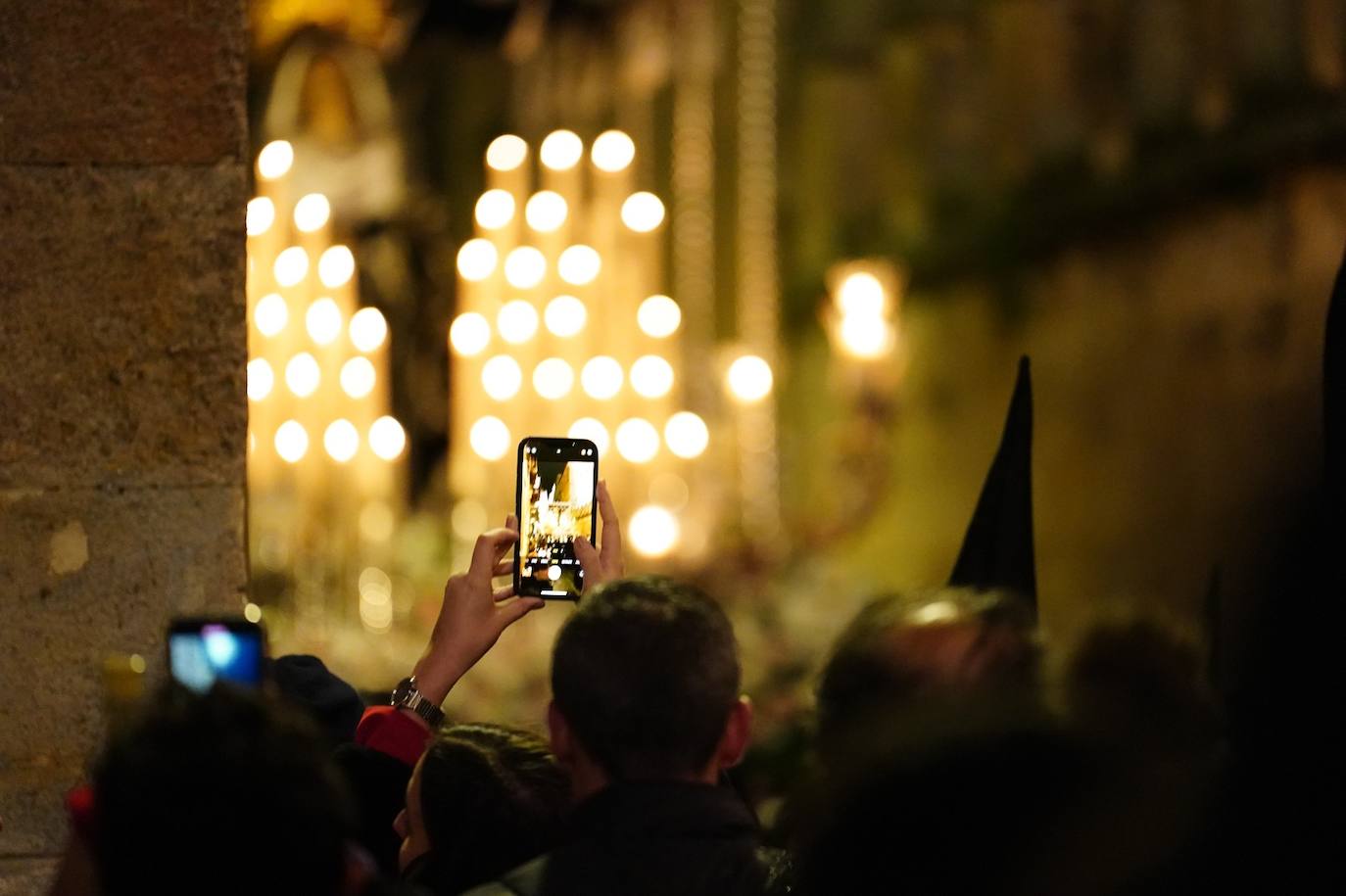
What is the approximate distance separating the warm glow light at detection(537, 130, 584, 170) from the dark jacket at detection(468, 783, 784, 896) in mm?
6499

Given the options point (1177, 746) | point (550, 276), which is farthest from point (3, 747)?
point (550, 276)

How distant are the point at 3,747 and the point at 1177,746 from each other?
6.08 ft

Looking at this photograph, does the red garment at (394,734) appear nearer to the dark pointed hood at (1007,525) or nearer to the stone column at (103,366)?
the stone column at (103,366)

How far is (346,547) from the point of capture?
28.6 ft

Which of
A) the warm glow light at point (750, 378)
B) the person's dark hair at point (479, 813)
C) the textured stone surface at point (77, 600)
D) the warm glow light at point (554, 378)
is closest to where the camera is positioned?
the person's dark hair at point (479, 813)

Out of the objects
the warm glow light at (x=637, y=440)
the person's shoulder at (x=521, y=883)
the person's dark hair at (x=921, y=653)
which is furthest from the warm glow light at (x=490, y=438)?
the person's shoulder at (x=521, y=883)

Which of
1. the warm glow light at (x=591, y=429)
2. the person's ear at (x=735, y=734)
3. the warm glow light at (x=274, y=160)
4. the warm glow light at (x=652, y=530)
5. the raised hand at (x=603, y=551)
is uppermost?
the warm glow light at (x=274, y=160)

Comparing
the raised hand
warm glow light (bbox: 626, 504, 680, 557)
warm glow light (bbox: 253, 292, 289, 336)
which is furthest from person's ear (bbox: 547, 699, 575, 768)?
warm glow light (bbox: 253, 292, 289, 336)

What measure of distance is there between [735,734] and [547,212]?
625 centimetres

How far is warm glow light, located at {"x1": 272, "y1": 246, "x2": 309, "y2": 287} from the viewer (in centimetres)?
869

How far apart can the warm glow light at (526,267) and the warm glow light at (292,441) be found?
100 centimetres

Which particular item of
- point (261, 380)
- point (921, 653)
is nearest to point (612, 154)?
point (261, 380)

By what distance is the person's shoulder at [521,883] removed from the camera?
2275mm

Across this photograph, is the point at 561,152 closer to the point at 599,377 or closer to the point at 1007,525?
the point at 599,377
